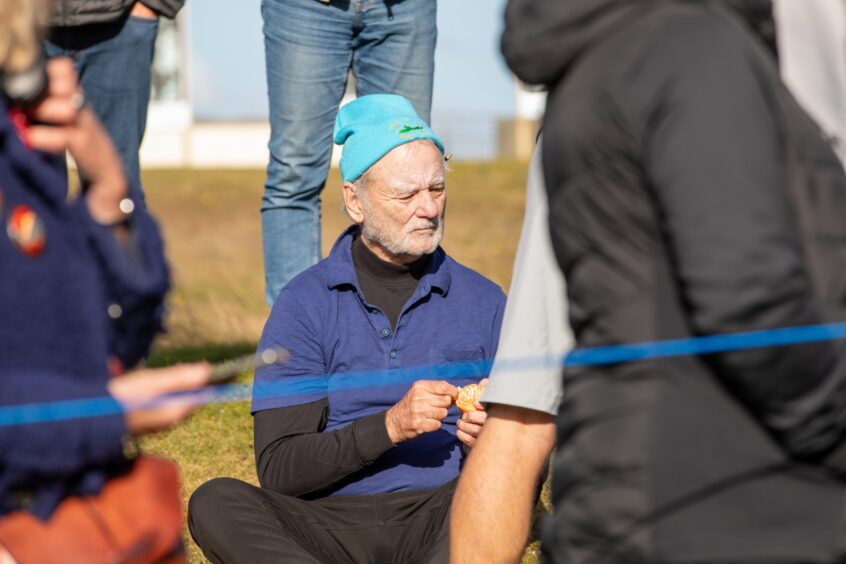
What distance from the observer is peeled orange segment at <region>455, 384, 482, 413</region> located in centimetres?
372

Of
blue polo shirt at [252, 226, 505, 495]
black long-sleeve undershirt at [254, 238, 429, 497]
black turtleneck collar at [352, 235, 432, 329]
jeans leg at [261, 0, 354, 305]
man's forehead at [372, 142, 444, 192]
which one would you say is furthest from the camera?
jeans leg at [261, 0, 354, 305]

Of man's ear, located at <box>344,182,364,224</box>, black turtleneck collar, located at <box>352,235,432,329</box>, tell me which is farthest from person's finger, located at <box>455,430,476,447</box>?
man's ear, located at <box>344,182,364,224</box>

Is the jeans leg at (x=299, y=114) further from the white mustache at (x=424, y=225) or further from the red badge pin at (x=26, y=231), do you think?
the red badge pin at (x=26, y=231)

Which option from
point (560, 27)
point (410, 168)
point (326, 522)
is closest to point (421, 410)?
point (326, 522)

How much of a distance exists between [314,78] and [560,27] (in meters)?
2.53

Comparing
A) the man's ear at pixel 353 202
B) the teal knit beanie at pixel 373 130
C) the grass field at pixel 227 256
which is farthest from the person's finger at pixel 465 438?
the teal knit beanie at pixel 373 130

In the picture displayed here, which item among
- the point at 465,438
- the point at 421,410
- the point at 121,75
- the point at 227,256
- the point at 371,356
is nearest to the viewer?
the point at 421,410

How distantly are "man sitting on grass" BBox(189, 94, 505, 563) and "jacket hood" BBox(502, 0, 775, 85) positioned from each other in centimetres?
149

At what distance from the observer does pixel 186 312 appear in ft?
25.0

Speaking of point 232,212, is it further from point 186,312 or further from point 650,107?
point 650,107

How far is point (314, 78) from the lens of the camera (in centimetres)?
474

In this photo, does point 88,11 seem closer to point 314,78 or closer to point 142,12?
point 142,12

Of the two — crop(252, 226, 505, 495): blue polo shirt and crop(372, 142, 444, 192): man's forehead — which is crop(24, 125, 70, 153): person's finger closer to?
crop(252, 226, 505, 495): blue polo shirt

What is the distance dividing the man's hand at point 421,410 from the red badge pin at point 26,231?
1654 mm
